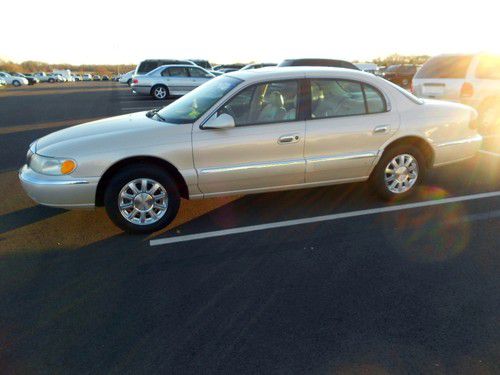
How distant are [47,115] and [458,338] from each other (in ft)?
48.3

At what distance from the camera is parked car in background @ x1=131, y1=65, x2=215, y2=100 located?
17.6 m

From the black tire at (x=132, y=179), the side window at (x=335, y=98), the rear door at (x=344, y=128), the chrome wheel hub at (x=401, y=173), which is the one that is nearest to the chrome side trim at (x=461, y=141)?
the chrome wheel hub at (x=401, y=173)

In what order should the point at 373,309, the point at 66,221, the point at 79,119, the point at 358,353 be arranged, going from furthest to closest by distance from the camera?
the point at 79,119 < the point at 66,221 < the point at 373,309 < the point at 358,353

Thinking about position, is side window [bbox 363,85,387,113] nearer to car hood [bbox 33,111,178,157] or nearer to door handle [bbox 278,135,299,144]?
door handle [bbox 278,135,299,144]

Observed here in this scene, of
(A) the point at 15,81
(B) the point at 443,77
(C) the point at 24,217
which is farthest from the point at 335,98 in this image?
(A) the point at 15,81

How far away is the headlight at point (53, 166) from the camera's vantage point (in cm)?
354

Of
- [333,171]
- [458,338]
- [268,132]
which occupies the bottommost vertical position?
[458,338]

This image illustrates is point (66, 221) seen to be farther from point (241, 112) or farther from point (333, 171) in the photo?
point (333, 171)

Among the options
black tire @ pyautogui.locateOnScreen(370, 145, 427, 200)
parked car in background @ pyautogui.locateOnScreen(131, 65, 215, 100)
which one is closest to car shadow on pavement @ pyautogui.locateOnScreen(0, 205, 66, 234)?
black tire @ pyautogui.locateOnScreen(370, 145, 427, 200)

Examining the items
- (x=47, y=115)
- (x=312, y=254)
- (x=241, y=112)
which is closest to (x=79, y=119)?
(x=47, y=115)

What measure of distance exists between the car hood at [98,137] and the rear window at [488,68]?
22.5 feet

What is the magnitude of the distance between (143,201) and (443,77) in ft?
23.4

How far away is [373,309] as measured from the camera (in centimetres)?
269

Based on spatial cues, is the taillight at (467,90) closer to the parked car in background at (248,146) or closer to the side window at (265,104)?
the parked car in background at (248,146)
